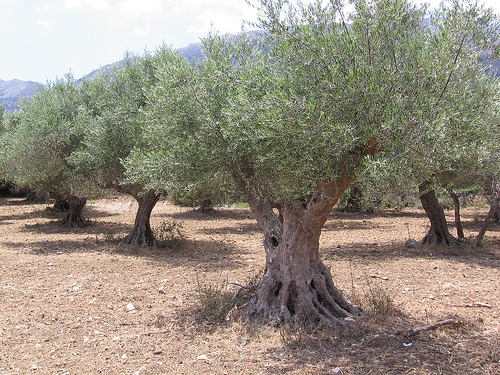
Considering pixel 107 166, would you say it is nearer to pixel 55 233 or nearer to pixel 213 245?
pixel 213 245

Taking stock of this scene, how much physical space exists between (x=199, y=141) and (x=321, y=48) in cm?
211

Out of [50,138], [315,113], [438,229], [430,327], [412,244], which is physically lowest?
[430,327]

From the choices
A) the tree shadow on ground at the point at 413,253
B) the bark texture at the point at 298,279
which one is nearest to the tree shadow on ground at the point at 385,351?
the bark texture at the point at 298,279

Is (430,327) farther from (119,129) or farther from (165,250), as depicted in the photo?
(119,129)

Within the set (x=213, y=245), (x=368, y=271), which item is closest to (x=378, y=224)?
(x=213, y=245)

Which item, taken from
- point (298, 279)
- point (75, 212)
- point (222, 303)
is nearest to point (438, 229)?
point (298, 279)

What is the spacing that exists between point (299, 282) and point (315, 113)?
2895 millimetres

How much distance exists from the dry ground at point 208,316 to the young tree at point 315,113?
827 millimetres

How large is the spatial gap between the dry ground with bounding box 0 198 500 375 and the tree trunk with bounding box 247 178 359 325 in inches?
12.9

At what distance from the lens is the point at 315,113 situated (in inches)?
199

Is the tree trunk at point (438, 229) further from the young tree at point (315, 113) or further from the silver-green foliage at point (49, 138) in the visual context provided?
the silver-green foliage at point (49, 138)

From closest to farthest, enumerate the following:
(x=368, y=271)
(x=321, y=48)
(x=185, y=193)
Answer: (x=321, y=48)
(x=185, y=193)
(x=368, y=271)

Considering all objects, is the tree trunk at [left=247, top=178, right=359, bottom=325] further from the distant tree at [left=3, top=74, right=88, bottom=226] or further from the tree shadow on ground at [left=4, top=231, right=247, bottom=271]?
the distant tree at [left=3, top=74, right=88, bottom=226]

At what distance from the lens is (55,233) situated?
18.5 metres
